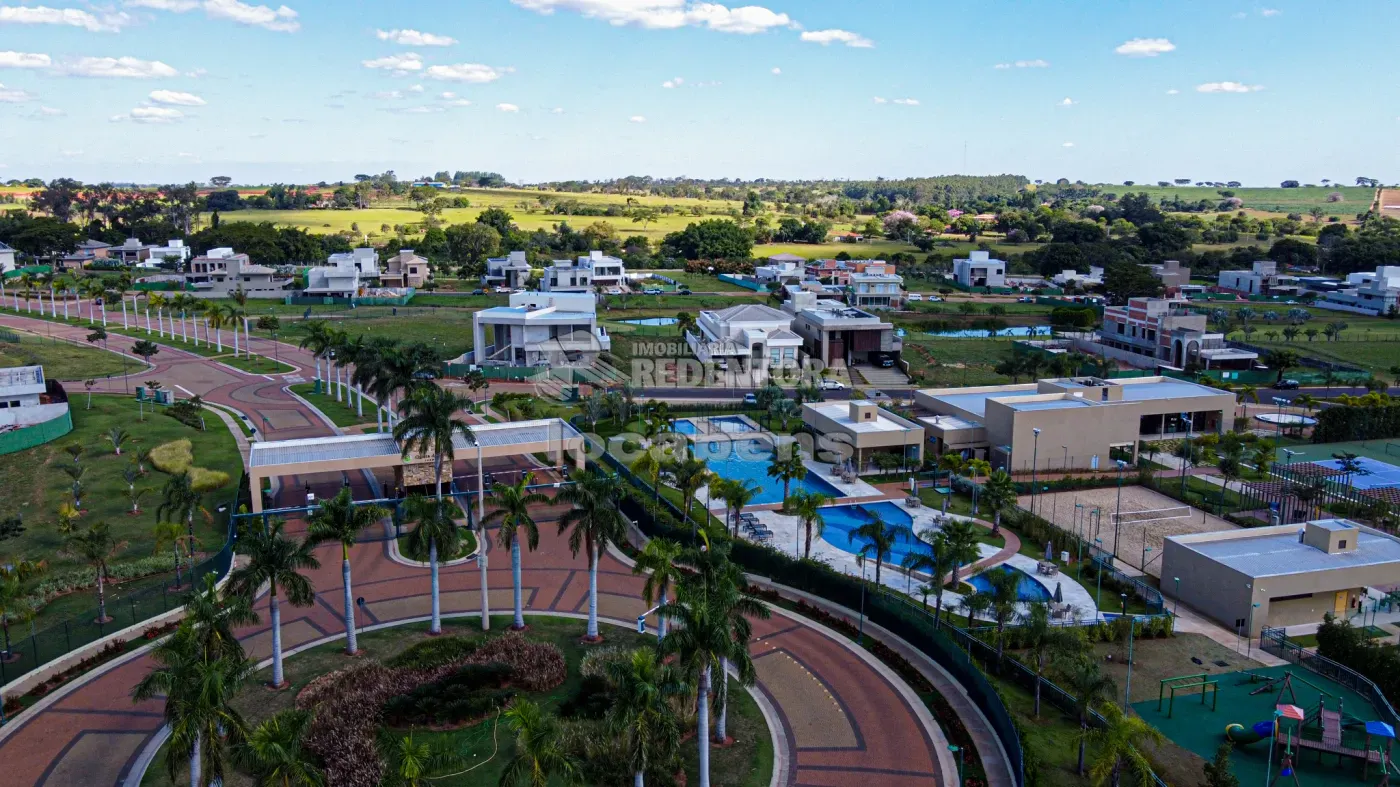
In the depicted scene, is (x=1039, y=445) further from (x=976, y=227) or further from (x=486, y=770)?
(x=976, y=227)

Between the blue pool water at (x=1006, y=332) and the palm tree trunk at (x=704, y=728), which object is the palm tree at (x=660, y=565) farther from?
the blue pool water at (x=1006, y=332)

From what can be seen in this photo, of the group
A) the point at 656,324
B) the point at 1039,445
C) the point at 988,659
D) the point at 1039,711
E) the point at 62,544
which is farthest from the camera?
the point at 656,324

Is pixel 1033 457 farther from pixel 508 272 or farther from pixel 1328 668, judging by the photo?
pixel 508 272

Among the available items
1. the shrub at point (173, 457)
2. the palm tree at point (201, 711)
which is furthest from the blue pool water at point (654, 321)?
the palm tree at point (201, 711)

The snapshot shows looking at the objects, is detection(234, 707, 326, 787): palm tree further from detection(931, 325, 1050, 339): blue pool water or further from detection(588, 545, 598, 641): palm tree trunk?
detection(931, 325, 1050, 339): blue pool water

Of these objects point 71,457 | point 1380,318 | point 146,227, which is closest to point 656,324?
point 71,457
